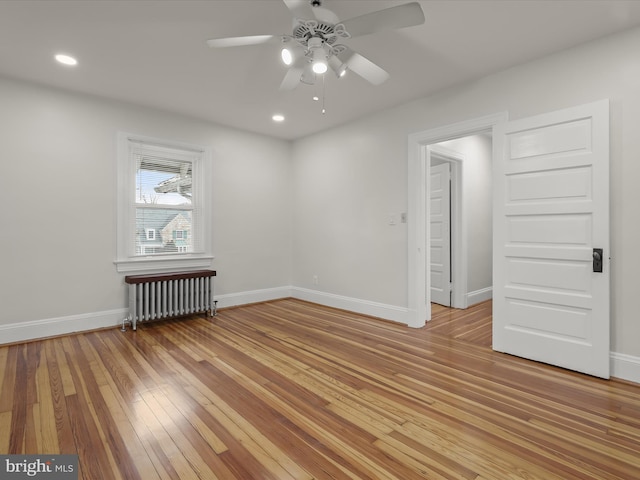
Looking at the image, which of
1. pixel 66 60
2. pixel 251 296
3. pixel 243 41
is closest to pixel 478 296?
pixel 251 296

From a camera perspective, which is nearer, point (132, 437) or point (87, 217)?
point (132, 437)

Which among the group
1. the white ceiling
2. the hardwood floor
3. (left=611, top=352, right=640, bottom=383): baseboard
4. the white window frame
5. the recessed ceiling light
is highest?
the recessed ceiling light

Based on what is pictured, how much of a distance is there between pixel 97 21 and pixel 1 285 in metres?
2.84

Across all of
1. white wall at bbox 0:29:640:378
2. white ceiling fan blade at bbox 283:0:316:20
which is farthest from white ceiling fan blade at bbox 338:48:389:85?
white wall at bbox 0:29:640:378

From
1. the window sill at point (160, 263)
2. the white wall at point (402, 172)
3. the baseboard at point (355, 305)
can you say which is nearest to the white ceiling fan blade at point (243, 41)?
the white wall at point (402, 172)

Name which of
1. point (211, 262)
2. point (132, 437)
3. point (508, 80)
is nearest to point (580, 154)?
point (508, 80)

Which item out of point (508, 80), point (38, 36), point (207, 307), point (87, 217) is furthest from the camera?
point (207, 307)

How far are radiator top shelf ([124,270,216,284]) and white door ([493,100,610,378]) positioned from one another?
3606 mm

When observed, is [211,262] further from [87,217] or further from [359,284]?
[359,284]

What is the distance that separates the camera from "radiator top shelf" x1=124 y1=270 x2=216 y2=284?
407cm

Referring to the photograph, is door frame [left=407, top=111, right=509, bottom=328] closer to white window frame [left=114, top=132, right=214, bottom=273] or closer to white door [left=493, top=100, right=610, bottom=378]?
white door [left=493, top=100, right=610, bottom=378]

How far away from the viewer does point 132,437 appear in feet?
6.26

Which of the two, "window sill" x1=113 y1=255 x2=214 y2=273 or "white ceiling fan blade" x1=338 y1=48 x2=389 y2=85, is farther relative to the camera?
"window sill" x1=113 y1=255 x2=214 y2=273

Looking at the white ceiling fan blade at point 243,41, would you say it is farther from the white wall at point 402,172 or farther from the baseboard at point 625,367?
the baseboard at point 625,367
